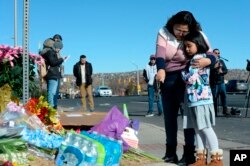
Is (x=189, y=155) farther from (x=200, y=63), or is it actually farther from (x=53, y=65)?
(x=53, y=65)

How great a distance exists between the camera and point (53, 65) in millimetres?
9727

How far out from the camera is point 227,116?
1475 cm

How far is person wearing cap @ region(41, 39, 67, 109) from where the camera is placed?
31.9 feet

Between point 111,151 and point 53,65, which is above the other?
point 53,65

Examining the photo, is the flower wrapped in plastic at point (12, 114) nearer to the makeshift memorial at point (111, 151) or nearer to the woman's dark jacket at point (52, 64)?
the makeshift memorial at point (111, 151)

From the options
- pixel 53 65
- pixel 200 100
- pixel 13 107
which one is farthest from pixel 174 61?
pixel 53 65

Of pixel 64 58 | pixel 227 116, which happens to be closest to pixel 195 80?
pixel 64 58

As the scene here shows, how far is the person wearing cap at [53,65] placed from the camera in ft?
31.9

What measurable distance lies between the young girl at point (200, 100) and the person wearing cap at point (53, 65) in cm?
466

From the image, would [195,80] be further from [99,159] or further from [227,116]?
[227,116]

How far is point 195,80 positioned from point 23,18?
7.22 feet

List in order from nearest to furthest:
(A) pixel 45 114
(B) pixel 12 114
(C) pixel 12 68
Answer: (B) pixel 12 114 < (A) pixel 45 114 < (C) pixel 12 68

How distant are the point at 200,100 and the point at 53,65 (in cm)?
494

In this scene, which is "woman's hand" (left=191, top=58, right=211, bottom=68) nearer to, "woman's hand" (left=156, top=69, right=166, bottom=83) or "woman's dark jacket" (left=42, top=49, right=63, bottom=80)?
"woman's hand" (left=156, top=69, right=166, bottom=83)
